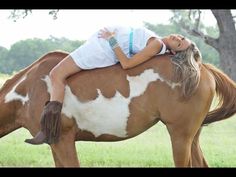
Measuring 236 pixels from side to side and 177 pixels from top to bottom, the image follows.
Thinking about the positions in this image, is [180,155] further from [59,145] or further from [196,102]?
[59,145]

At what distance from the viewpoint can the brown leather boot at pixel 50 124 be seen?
13.9ft

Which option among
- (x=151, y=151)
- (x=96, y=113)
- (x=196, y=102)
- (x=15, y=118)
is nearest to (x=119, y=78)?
(x=96, y=113)

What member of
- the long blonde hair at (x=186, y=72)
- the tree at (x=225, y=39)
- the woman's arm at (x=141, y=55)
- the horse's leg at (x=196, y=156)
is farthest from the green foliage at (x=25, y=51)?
the long blonde hair at (x=186, y=72)

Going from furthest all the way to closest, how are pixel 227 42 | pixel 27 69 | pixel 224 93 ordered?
pixel 227 42 < pixel 27 69 < pixel 224 93

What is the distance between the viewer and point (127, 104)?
4270 millimetres

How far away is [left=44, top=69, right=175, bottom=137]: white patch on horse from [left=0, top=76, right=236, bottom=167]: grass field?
195 cm

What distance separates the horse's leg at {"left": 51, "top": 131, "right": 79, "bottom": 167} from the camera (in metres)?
4.39

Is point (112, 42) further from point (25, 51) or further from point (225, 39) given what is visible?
point (225, 39)

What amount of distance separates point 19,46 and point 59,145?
12174 millimetres

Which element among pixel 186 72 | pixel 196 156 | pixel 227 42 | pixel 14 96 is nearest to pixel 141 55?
pixel 186 72

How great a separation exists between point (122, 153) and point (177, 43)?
308cm

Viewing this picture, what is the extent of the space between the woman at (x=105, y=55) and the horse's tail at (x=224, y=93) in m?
0.38

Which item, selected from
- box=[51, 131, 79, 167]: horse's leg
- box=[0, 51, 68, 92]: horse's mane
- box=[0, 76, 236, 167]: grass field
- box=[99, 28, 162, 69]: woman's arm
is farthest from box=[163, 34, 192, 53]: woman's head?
box=[0, 76, 236, 167]: grass field

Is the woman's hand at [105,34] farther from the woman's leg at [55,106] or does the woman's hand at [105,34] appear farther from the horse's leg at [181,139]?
the horse's leg at [181,139]
